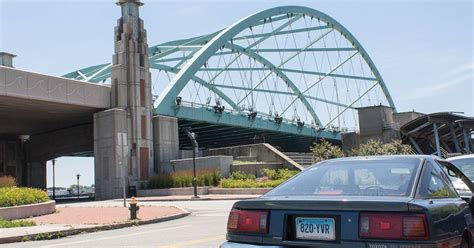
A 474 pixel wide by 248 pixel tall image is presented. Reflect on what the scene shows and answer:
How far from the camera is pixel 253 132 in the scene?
218 ft

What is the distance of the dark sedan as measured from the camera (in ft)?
14.2

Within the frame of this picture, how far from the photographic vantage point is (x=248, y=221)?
491cm

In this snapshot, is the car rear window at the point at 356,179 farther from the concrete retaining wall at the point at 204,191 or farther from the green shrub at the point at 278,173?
the green shrub at the point at 278,173

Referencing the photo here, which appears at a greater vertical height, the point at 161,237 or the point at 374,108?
the point at 374,108

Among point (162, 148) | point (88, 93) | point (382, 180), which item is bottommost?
point (382, 180)

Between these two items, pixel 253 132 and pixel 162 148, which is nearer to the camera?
pixel 162 148

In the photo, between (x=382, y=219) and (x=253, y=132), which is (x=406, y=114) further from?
(x=382, y=219)

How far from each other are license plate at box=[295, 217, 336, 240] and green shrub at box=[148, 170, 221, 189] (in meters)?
32.1

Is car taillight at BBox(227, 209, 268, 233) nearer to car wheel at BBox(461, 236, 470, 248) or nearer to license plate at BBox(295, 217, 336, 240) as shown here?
license plate at BBox(295, 217, 336, 240)

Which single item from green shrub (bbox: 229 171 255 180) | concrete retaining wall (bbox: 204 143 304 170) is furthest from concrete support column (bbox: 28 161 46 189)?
green shrub (bbox: 229 171 255 180)

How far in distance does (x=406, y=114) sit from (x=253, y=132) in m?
19.3

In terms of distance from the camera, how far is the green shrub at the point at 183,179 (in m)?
36.6

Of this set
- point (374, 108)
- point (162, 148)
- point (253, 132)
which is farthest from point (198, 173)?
point (253, 132)

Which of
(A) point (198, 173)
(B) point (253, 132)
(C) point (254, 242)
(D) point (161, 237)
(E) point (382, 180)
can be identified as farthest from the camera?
(B) point (253, 132)
